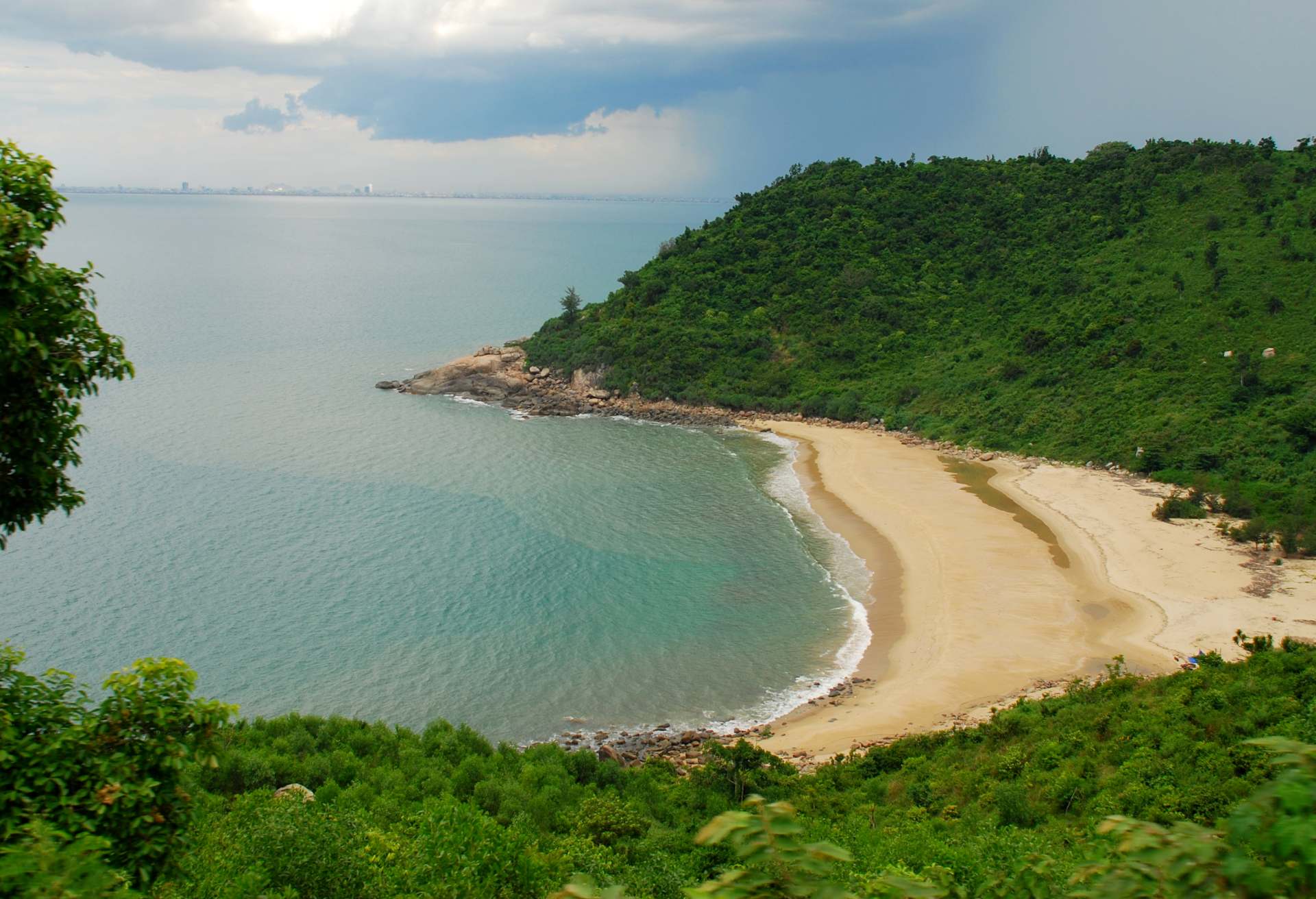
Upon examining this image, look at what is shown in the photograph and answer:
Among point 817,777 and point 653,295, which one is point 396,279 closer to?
point 653,295

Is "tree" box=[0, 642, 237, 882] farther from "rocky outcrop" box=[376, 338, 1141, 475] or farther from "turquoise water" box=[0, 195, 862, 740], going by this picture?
"rocky outcrop" box=[376, 338, 1141, 475]

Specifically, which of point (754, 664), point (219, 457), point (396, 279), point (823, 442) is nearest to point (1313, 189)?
point (823, 442)

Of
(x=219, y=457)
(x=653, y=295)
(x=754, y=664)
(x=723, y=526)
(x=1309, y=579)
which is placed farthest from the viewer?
(x=653, y=295)

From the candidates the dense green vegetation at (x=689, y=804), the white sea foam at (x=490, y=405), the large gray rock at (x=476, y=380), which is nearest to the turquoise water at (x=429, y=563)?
the white sea foam at (x=490, y=405)

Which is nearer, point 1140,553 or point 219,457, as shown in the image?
point 1140,553

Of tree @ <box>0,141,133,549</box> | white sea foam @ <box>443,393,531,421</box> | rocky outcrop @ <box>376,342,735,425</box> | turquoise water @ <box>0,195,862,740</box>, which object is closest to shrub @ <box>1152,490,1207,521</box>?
turquoise water @ <box>0,195,862,740</box>

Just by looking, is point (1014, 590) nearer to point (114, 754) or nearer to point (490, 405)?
point (114, 754)

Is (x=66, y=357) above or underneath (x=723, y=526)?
above
